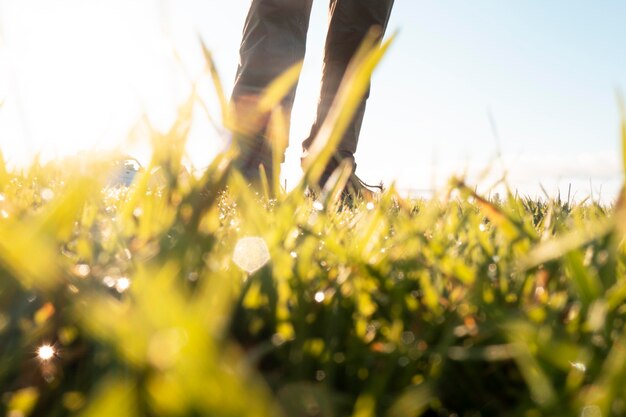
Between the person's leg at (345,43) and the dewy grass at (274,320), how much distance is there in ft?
9.52

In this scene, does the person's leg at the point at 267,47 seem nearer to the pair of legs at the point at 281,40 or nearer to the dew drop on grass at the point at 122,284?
the pair of legs at the point at 281,40

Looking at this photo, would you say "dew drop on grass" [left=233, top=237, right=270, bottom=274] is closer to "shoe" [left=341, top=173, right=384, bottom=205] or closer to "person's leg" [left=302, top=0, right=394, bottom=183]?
"shoe" [left=341, top=173, right=384, bottom=205]

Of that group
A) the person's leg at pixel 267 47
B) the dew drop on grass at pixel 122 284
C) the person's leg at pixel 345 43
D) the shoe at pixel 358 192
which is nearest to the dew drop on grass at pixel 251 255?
the dew drop on grass at pixel 122 284

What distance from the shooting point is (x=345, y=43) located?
3.78 metres

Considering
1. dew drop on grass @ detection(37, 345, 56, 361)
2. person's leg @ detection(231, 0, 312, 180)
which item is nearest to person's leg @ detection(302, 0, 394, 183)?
person's leg @ detection(231, 0, 312, 180)

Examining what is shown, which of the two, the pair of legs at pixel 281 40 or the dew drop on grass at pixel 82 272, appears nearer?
the dew drop on grass at pixel 82 272

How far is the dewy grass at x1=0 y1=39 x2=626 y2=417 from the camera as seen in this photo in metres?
0.36

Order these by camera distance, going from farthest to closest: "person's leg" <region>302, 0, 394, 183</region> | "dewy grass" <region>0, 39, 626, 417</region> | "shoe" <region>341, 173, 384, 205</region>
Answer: "person's leg" <region>302, 0, 394, 183</region> < "shoe" <region>341, 173, 384, 205</region> < "dewy grass" <region>0, 39, 626, 417</region>

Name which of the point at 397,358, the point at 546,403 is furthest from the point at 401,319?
the point at 546,403

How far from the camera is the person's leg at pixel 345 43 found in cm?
367

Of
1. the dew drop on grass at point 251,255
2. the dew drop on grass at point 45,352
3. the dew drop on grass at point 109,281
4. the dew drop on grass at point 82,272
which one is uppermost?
the dew drop on grass at point 82,272

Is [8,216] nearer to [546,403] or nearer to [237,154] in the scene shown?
[237,154]

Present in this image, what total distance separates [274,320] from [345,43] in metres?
3.45

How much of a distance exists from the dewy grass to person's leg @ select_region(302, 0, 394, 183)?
2.90m
